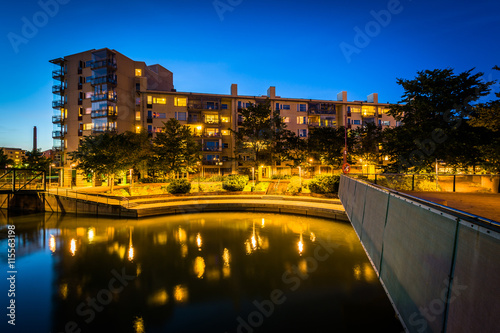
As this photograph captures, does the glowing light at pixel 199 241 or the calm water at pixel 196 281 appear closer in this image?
the calm water at pixel 196 281

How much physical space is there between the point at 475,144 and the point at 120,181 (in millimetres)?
43601

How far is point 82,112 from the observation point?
48625 mm

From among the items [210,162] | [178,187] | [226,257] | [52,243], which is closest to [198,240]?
[226,257]

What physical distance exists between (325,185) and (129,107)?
137ft

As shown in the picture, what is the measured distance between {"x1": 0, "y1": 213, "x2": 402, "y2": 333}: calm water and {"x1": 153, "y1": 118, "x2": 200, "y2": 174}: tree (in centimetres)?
1735

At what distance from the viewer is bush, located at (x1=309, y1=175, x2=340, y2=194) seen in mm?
25812

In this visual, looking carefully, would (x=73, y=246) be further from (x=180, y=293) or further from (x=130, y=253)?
(x=180, y=293)

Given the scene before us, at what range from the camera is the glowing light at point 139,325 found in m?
8.06

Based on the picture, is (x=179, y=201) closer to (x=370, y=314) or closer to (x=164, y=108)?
(x=370, y=314)

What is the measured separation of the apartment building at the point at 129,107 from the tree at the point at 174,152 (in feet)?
28.6

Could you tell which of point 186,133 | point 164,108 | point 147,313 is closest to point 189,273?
point 147,313

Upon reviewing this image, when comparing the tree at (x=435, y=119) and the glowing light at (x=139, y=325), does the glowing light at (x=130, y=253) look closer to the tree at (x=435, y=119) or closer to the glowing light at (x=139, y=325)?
the glowing light at (x=139, y=325)

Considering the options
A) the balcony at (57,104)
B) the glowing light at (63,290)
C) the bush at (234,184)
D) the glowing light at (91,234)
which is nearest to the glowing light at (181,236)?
the glowing light at (91,234)

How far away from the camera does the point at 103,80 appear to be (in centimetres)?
4584
